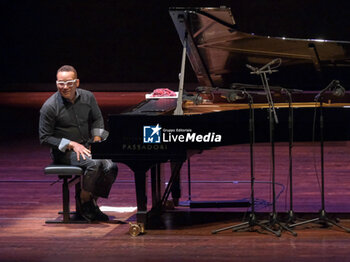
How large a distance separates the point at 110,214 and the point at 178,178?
62cm

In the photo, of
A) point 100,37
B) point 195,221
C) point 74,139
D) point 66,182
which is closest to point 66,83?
point 74,139

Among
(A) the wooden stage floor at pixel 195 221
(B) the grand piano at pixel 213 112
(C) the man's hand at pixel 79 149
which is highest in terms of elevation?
(B) the grand piano at pixel 213 112

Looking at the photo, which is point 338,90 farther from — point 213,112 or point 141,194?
point 141,194

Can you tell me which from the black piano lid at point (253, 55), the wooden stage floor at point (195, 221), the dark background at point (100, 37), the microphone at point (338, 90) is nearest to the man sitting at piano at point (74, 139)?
the wooden stage floor at point (195, 221)

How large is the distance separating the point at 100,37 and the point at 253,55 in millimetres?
10955

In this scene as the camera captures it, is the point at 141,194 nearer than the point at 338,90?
Yes

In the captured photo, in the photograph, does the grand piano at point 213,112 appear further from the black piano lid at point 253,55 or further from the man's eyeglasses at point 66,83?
the man's eyeglasses at point 66,83

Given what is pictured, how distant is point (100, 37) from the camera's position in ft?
51.8

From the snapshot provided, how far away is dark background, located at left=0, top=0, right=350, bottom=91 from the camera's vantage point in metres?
15.6

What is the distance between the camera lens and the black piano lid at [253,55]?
4711 mm

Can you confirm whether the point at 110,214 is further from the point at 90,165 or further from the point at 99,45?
the point at 99,45

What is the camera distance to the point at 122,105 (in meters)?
12.5

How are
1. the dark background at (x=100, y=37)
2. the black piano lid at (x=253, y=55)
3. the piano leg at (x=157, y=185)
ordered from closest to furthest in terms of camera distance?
the black piano lid at (x=253, y=55) < the piano leg at (x=157, y=185) < the dark background at (x=100, y=37)

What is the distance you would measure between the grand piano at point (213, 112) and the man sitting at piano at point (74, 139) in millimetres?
314
